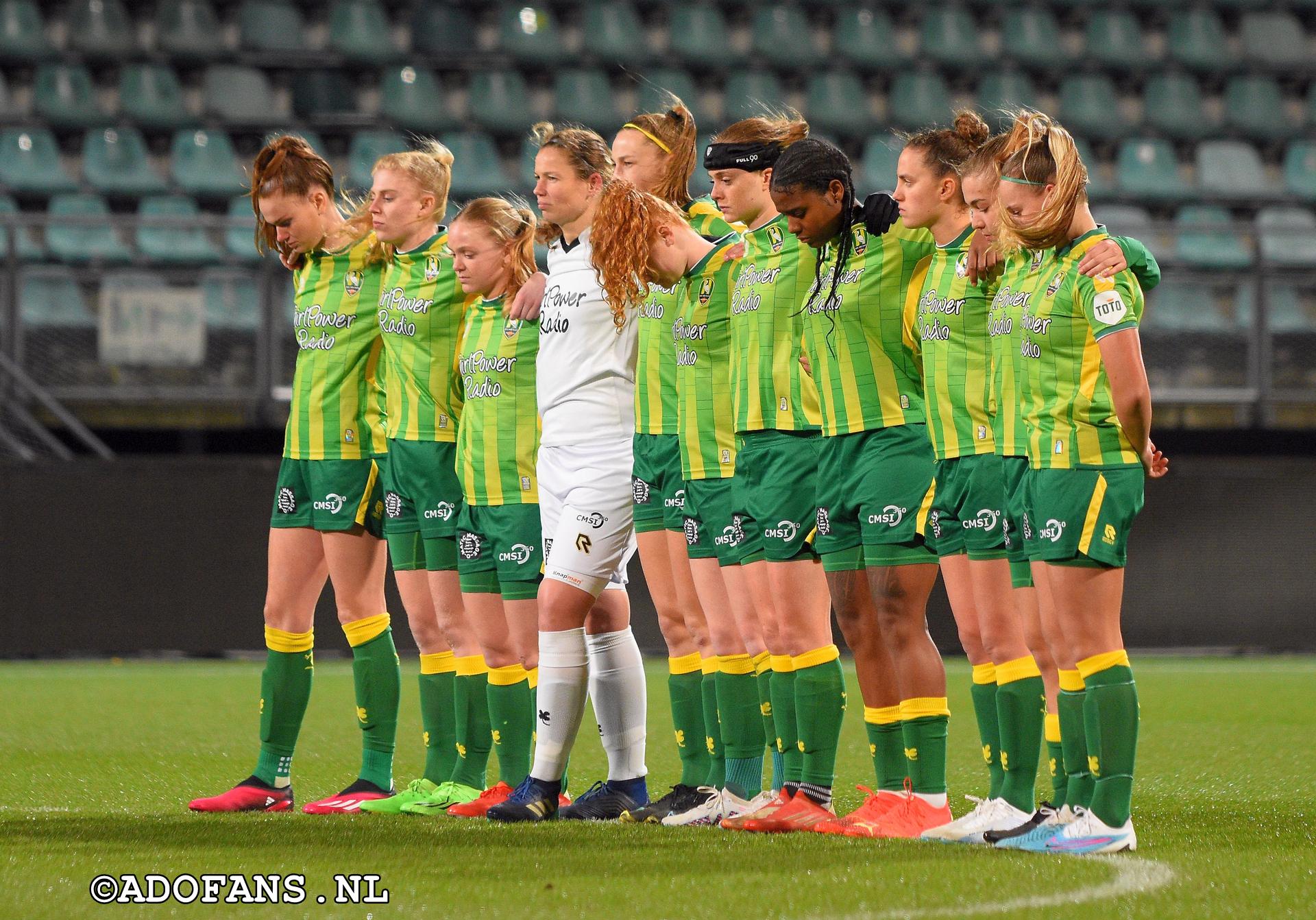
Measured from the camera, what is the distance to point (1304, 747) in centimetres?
648

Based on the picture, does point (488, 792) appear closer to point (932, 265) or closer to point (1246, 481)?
point (932, 265)

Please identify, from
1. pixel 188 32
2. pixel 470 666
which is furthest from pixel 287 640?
pixel 188 32

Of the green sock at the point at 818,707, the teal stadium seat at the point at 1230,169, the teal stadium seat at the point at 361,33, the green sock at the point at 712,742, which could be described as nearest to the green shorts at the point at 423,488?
the green sock at the point at 712,742

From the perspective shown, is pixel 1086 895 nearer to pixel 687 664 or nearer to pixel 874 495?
pixel 874 495

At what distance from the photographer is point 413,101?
1377 centimetres

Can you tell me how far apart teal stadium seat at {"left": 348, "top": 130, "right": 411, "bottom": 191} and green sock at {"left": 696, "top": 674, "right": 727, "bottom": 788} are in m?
8.54

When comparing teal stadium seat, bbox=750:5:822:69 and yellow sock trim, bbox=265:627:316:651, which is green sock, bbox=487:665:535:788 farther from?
teal stadium seat, bbox=750:5:822:69

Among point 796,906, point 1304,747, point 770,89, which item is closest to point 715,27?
point 770,89

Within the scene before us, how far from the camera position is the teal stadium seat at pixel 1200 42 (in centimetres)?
1492

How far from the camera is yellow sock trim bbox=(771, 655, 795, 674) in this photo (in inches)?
173

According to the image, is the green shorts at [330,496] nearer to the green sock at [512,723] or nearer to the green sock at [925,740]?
the green sock at [512,723]

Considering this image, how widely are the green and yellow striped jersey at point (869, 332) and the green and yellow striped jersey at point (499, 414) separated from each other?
3.27 ft

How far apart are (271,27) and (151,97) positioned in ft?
3.82

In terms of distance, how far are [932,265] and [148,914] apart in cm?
251
